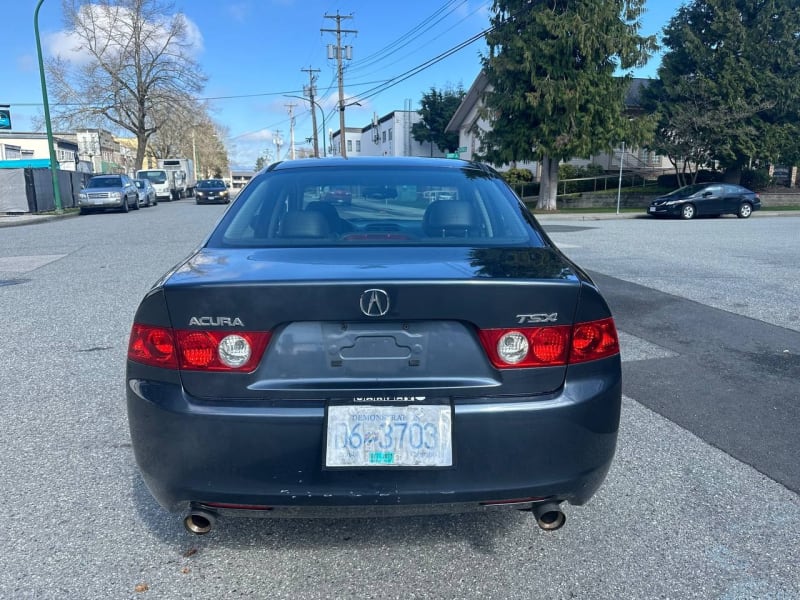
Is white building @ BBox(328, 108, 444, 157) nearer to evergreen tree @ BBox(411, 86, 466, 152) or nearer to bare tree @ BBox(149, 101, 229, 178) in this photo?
evergreen tree @ BBox(411, 86, 466, 152)

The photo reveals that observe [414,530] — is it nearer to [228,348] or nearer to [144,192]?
[228,348]

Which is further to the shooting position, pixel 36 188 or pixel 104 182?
pixel 104 182

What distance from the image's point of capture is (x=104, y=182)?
27.8m

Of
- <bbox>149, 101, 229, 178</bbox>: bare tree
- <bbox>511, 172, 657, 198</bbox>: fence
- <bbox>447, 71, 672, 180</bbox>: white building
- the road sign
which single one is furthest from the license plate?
<bbox>149, 101, 229, 178</bbox>: bare tree

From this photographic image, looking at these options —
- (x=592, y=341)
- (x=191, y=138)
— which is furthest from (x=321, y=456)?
(x=191, y=138)

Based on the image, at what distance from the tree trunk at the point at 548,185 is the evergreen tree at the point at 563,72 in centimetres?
124

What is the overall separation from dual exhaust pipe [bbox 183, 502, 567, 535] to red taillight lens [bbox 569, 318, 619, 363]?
537mm

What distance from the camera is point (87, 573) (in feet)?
7.89

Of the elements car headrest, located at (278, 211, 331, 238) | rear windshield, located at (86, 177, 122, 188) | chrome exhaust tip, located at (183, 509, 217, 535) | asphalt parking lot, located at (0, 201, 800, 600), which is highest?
car headrest, located at (278, 211, 331, 238)

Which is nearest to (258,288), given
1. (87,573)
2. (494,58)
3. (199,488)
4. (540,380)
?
(199,488)

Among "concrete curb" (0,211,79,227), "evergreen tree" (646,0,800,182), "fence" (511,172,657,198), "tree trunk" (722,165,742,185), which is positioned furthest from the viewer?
"fence" (511,172,657,198)

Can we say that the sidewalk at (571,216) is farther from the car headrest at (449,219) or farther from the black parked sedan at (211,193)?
the car headrest at (449,219)

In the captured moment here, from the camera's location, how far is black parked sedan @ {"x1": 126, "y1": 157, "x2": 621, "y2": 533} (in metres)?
2.08

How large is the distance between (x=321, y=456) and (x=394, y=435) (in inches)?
9.8
